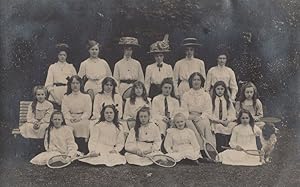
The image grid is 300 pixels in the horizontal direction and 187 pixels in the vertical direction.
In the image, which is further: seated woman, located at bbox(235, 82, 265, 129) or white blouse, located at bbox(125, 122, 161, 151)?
seated woman, located at bbox(235, 82, 265, 129)

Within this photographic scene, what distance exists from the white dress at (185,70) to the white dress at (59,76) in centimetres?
100

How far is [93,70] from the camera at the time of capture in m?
5.50

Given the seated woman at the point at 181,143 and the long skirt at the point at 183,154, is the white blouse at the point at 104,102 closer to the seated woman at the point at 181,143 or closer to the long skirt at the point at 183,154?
the seated woman at the point at 181,143

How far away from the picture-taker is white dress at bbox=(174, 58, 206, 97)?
554cm

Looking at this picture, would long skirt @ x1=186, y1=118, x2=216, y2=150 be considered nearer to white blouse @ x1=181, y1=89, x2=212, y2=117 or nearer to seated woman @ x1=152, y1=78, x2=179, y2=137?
white blouse @ x1=181, y1=89, x2=212, y2=117

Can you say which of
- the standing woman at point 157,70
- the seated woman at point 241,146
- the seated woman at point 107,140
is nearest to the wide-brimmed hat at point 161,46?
the standing woman at point 157,70

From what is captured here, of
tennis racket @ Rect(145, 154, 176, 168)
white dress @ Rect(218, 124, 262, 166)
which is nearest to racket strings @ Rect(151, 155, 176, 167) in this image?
tennis racket @ Rect(145, 154, 176, 168)

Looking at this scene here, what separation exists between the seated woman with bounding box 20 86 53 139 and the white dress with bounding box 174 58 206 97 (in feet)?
4.13

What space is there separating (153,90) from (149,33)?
0.56m

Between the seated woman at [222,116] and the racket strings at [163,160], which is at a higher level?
the seated woman at [222,116]

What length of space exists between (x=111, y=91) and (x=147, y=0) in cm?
96

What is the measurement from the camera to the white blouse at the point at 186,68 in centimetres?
553

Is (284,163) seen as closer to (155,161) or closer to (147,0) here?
(155,161)

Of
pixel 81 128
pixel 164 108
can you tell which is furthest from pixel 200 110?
pixel 81 128
